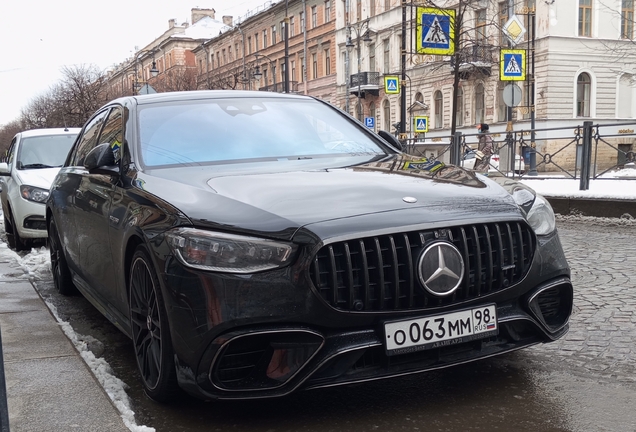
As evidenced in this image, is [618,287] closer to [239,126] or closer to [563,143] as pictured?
[239,126]

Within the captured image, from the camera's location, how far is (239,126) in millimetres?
4359

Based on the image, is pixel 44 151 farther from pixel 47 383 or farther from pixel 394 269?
pixel 394 269

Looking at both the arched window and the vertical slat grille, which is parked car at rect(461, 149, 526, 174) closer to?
the vertical slat grille

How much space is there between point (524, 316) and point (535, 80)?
123 feet

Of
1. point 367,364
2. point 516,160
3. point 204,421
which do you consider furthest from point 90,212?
point 516,160

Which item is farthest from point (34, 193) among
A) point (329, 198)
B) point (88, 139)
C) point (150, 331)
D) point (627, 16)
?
point (627, 16)

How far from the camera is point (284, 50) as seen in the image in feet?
206

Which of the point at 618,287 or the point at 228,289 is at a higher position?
the point at 228,289

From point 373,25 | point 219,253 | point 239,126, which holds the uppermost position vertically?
point 373,25

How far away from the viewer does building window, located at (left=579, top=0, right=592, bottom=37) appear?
125 ft

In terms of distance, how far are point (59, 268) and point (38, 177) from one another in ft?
13.1

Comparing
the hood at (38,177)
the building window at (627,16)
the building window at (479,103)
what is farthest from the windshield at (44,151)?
the building window at (627,16)

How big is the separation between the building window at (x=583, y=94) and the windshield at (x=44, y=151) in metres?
33.1

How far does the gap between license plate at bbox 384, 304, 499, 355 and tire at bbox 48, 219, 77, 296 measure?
11.9 ft
